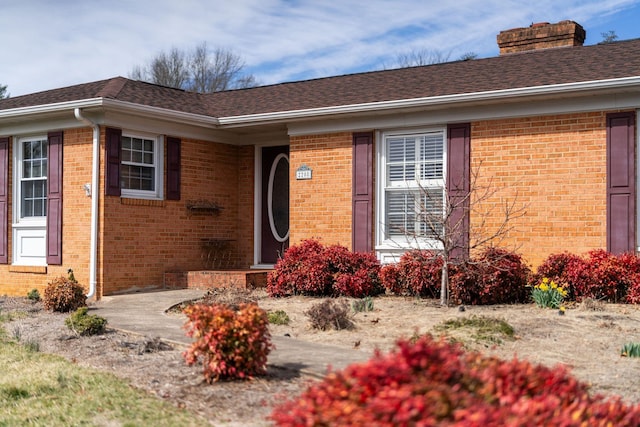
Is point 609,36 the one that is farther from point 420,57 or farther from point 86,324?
point 86,324

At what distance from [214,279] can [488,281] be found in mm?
5215

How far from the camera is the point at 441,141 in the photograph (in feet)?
42.9

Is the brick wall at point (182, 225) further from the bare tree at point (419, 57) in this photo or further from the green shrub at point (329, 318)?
the bare tree at point (419, 57)

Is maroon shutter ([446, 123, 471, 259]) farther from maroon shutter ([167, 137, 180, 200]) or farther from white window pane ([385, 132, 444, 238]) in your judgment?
maroon shutter ([167, 137, 180, 200])

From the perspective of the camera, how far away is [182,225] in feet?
49.1

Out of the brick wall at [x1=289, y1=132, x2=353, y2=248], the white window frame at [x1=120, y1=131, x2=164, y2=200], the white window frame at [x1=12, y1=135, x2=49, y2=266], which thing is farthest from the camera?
the white window frame at [x1=12, y1=135, x2=49, y2=266]

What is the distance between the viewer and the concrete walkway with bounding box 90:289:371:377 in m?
6.96

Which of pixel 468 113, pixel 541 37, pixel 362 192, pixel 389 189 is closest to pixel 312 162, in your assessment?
pixel 362 192

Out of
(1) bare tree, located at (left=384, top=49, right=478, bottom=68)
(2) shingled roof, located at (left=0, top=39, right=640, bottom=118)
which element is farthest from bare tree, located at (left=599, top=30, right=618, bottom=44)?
(2) shingled roof, located at (left=0, top=39, right=640, bottom=118)

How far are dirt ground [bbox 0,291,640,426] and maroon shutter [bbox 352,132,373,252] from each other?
7.34ft

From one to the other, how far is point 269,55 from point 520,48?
23.7 m

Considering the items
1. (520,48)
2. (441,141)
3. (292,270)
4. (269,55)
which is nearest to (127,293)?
(292,270)

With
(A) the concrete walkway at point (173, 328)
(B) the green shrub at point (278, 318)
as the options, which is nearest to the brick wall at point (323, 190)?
(A) the concrete walkway at point (173, 328)

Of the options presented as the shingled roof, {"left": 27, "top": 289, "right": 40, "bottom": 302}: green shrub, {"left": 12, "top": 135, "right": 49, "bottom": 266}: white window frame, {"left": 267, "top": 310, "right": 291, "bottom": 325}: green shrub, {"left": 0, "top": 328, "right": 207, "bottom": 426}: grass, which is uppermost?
the shingled roof
